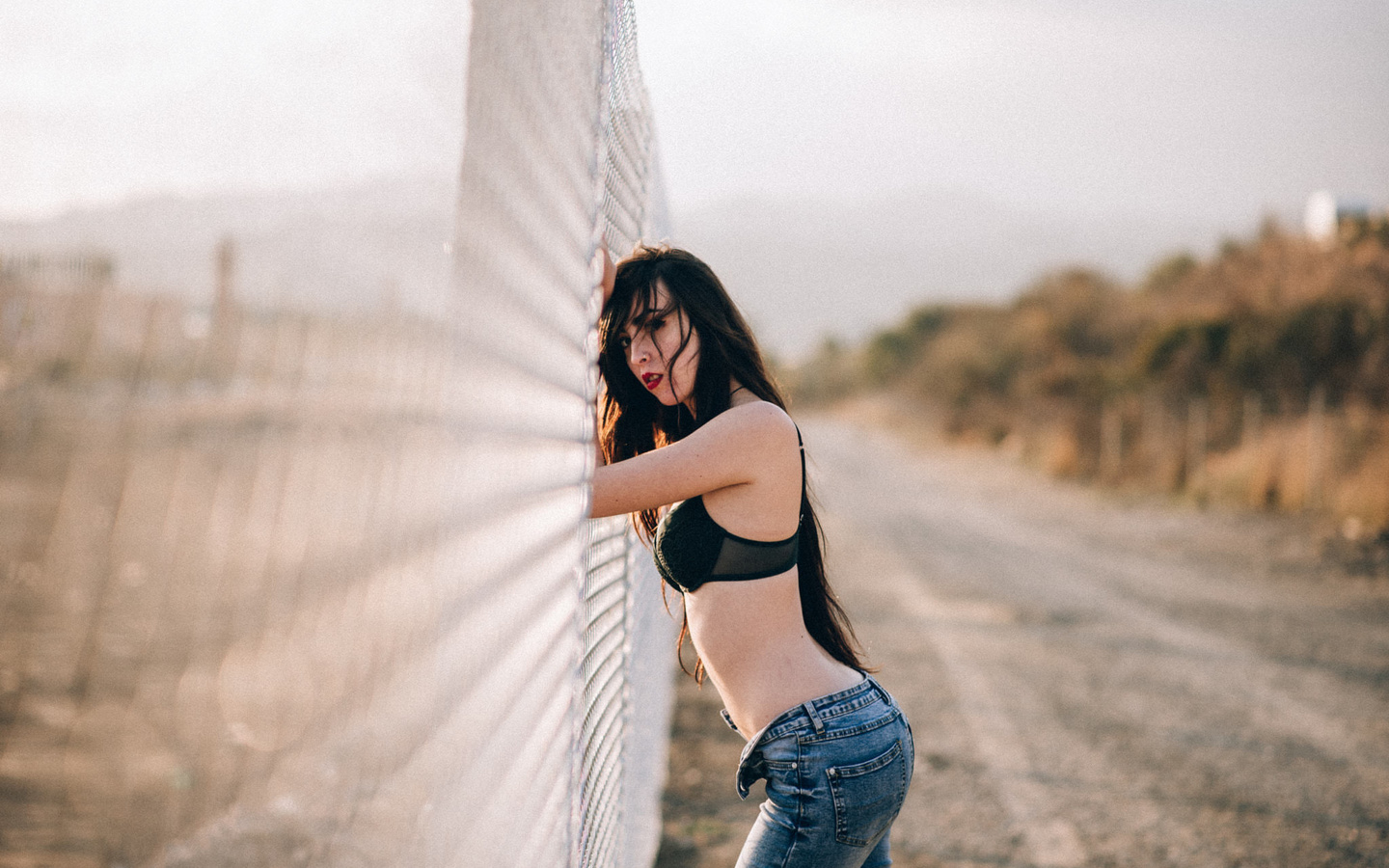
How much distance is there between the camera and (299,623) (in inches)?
26.9

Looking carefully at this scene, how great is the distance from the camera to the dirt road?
14.5ft

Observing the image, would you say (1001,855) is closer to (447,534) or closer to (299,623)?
(447,534)

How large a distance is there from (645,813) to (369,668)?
2.93 metres

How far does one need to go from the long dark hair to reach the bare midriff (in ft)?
0.34

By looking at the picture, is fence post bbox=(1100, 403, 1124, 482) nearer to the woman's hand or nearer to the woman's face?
the woman's face

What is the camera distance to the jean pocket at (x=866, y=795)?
1.99 meters

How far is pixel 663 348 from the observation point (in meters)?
2.15

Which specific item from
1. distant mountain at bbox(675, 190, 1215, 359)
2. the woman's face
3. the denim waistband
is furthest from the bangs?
distant mountain at bbox(675, 190, 1215, 359)

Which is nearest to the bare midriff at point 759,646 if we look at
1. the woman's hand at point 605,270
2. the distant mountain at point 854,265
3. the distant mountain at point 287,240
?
the woman's hand at point 605,270

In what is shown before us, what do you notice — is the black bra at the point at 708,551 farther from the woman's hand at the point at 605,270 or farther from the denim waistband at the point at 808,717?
the woman's hand at the point at 605,270

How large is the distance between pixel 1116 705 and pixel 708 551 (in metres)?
5.21

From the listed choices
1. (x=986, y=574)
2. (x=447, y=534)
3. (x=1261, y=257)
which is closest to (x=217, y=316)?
(x=447, y=534)

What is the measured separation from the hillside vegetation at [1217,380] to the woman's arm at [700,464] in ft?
41.1

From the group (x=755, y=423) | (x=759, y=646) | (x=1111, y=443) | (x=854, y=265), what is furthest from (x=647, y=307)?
(x=854, y=265)
